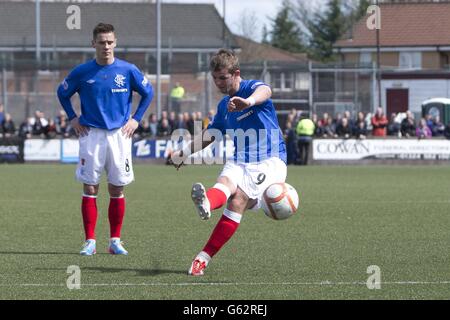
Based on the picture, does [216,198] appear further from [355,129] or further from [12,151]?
[355,129]

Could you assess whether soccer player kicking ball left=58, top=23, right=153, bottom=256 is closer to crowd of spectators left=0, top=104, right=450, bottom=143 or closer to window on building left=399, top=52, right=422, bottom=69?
crowd of spectators left=0, top=104, right=450, bottom=143

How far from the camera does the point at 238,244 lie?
11391mm

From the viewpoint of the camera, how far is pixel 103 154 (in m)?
10.5

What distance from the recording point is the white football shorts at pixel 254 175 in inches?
355

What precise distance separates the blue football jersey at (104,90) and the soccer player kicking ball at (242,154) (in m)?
1.58

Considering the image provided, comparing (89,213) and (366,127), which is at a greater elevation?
(366,127)

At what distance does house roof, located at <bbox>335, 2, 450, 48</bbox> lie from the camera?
4119 centimetres

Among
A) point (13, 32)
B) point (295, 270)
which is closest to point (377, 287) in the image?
A: point (295, 270)

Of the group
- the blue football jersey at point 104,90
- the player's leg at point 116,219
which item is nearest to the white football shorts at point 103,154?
the blue football jersey at point 104,90

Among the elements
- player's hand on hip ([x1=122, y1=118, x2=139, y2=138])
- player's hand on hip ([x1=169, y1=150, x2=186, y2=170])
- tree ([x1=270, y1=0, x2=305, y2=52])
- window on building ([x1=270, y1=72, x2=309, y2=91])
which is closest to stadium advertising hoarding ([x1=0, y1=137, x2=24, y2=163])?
window on building ([x1=270, y1=72, x2=309, y2=91])

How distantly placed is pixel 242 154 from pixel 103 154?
1900mm

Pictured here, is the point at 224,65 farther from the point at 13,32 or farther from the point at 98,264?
the point at 13,32

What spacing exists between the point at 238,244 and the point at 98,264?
2.11 meters

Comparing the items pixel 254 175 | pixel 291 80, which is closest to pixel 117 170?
pixel 254 175
